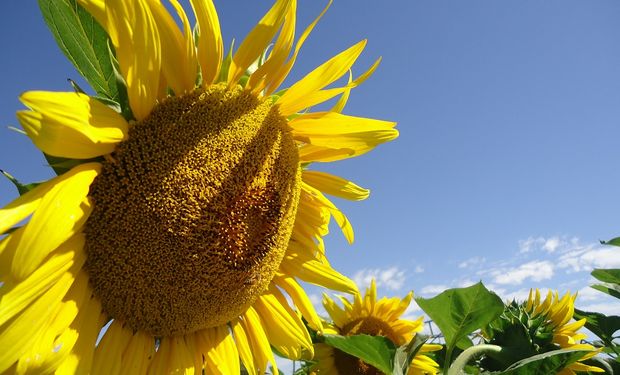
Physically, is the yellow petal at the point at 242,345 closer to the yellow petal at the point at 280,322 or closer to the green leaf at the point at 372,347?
the yellow petal at the point at 280,322

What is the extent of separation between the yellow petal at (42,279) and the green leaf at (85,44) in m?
0.55

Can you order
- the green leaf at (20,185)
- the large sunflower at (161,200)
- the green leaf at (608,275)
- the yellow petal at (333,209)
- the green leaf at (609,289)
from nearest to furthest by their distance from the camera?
the large sunflower at (161,200) → the green leaf at (20,185) → the yellow petal at (333,209) → the green leaf at (608,275) → the green leaf at (609,289)

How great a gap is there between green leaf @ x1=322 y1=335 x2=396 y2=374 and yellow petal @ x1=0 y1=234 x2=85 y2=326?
3.88 ft

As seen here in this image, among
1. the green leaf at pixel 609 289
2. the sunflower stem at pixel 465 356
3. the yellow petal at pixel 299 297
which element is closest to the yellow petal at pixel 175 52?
the yellow petal at pixel 299 297

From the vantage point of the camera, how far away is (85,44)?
1.74 metres

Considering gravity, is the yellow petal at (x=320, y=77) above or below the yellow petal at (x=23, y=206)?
above

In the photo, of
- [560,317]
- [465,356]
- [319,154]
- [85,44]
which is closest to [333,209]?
[319,154]

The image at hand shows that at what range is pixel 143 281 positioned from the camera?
169 centimetres

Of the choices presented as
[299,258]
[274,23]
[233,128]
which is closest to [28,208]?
[233,128]

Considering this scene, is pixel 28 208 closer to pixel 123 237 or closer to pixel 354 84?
pixel 123 237

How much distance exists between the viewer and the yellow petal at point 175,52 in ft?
5.62

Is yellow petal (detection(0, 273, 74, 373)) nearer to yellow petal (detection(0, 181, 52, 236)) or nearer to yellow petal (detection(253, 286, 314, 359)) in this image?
yellow petal (detection(0, 181, 52, 236))

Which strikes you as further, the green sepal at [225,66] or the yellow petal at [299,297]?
the yellow petal at [299,297]

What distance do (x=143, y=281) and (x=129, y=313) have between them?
0.60ft
